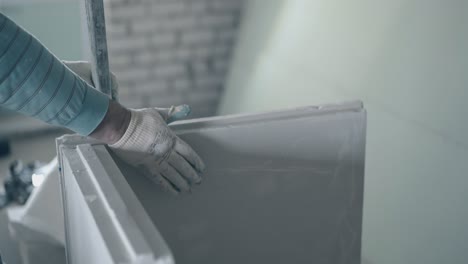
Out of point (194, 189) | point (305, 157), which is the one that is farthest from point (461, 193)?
point (194, 189)

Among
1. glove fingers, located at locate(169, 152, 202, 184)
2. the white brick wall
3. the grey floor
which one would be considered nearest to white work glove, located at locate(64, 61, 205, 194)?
glove fingers, located at locate(169, 152, 202, 184)

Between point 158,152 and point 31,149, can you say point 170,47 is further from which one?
point 158,152

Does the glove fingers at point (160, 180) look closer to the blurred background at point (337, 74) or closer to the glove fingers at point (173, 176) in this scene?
the glove fingers at point (173, 176)

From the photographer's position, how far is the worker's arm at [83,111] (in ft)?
3.53

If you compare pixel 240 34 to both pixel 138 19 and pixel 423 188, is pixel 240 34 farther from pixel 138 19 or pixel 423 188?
pixel 423 188

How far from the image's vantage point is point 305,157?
149cm

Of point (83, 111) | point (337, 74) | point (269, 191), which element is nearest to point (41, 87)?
point (83, 111)

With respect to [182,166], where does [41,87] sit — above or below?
above

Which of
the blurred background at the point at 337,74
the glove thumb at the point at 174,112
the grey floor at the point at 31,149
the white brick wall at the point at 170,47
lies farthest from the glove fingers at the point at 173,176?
the grey floor at the point at 31,149

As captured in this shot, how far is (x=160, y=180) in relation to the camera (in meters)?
1.30

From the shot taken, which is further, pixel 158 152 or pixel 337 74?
pixel 337 74

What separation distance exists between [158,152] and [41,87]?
0.30 metres

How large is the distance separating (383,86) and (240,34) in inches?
56.4

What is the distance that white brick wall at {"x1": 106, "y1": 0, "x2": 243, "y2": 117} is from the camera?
305 cm
